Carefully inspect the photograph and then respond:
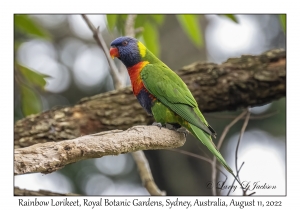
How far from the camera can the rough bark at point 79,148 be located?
1.76 meters

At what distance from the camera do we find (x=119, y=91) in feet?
10.2

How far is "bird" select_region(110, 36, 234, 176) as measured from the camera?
7.45ft

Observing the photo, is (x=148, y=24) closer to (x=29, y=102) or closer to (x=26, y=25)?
(x=26, y=25)

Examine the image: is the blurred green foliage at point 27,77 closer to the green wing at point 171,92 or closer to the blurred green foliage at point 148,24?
the blurred green foliage at point 148,24

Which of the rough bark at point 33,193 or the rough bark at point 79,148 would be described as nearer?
the rough bark at point 79,148

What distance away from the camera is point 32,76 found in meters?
2.91

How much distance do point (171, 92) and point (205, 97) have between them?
0.71 metres

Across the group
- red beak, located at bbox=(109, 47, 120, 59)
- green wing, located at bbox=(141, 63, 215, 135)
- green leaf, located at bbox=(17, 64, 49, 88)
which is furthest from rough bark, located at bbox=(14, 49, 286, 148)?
green wing, located at bbox=(141, 63, 215, 135)

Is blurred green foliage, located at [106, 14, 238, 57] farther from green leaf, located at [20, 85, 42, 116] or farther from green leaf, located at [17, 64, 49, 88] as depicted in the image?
green leaf, located at [20, 85, 42, 116]

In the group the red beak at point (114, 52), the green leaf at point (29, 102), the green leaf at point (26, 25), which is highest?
the green leaf at point (26, 25)

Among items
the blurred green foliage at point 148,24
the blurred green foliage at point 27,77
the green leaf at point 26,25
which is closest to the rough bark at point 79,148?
the blurred green foliage at point 148,24

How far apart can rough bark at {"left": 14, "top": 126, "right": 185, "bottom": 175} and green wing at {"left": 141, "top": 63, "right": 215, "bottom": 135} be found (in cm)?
25
